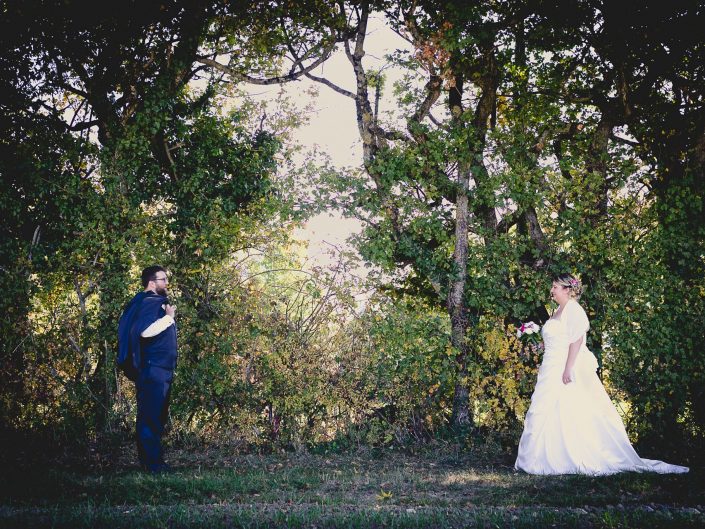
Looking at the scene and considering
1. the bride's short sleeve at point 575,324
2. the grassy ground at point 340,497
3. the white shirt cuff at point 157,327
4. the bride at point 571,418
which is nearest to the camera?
the grassy ground at point 340,497

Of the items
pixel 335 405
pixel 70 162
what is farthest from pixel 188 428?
pixel 70 162

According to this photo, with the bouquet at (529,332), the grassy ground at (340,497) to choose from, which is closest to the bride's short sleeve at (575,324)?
the bouquet at (529,332)

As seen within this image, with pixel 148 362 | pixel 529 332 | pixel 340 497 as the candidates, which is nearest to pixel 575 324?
pixel 529 332

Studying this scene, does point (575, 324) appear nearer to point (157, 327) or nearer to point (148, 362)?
point (157, 327)

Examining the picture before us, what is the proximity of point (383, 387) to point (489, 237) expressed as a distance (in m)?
3.05

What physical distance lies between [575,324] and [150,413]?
5.27 metres

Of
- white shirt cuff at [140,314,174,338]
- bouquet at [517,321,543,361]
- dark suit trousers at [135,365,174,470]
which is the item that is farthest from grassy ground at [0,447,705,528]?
bouquet at [517,321,543,361]

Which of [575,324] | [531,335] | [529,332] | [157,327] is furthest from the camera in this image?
[531,335]

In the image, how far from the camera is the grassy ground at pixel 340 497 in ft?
15.0

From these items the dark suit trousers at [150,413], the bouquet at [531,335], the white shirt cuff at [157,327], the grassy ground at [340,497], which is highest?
the bouquet at [531,335]

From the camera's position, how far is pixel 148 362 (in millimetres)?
7055

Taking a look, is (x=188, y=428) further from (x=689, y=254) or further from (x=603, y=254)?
(x=689, y=254)

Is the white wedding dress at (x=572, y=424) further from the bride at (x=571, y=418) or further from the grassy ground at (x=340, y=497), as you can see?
the grassy ground at (x=340, y=497)

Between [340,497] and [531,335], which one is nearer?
[340,497]
